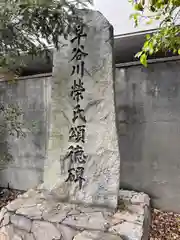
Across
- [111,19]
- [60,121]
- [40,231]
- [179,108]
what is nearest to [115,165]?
[60,121]

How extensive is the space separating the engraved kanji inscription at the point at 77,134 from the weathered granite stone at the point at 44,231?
92 centimetres

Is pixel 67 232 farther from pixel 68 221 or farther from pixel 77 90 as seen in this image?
pixel 77 90

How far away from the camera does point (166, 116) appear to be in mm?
2785

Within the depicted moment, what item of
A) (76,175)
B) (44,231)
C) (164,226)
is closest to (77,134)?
(76,175)

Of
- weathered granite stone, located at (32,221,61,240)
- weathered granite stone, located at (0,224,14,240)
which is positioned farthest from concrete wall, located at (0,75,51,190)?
weathered granite stone, located at (32,221,61,240)

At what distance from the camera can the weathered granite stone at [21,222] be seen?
6.66 feet

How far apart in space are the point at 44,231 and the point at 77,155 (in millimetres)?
838

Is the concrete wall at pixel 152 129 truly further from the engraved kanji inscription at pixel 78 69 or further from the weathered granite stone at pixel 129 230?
the weathered granite stone at pixel 129 230

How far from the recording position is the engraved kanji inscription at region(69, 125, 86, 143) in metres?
2.33

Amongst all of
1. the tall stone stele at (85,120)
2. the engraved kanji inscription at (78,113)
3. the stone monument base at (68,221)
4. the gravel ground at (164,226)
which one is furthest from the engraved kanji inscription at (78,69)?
the gravel ground at (164,226)

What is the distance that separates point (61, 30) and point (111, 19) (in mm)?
1248

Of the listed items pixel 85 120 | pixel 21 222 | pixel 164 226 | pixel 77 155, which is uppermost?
pixel 85 120

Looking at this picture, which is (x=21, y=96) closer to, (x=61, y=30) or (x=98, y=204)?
(x=61, y=30)

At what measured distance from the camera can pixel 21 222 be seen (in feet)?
6.77
